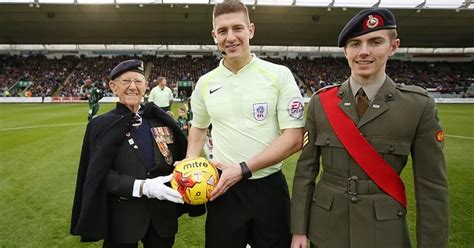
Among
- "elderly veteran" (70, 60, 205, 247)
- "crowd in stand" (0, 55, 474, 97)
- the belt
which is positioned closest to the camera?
the belt

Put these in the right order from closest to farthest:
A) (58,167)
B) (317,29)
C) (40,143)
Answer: (58,167) < (40,143) < (317,29)

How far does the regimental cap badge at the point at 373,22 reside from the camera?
1867mm

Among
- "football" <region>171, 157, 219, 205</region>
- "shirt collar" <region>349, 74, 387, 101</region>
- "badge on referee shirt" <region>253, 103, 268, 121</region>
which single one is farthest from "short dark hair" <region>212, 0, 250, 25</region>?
"football" <region>171, 157, 219, 205</region>

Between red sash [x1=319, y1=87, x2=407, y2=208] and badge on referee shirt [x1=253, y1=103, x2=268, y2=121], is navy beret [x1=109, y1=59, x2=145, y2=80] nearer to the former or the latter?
badge on referee shirt [x1=253, y1=103, x2=268, y2=121]

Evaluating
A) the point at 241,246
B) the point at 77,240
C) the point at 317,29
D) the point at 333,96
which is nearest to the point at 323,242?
the point at 241,246

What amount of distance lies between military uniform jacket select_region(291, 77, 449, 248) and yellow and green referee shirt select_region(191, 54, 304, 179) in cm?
24

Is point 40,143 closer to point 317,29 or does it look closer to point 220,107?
point 220,107

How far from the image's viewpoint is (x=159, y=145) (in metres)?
2.59

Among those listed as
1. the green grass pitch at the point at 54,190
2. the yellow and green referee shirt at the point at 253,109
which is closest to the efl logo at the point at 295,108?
the yellow and green referee shirt at the point at 253,109

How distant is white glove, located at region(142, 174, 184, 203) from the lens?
2.24 m

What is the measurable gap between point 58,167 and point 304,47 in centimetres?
4119

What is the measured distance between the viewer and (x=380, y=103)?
1.92 metres

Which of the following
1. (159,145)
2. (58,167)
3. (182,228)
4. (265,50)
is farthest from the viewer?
(265,50)

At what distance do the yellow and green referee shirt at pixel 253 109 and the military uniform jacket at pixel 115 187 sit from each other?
58 cm
